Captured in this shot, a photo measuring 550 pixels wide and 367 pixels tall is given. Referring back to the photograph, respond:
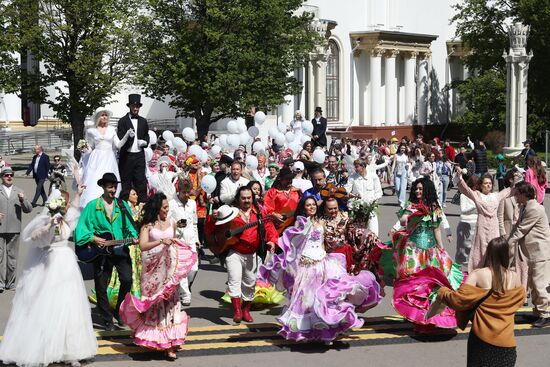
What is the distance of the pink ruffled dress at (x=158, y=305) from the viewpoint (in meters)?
10.1

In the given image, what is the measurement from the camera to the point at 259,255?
39.3 ft

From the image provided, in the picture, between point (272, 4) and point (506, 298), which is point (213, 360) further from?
point (272, 4)

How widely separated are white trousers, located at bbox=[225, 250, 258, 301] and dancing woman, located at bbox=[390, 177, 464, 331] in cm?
163

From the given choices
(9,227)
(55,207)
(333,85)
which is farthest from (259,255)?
(333,85)

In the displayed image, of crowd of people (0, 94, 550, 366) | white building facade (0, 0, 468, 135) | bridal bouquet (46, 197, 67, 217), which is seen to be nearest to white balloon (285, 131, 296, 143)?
crowd of people (0, 94, 550, 366)

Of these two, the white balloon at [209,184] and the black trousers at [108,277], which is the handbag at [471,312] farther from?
the white balloon at [209,184]

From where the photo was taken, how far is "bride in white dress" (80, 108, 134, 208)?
49.4ft

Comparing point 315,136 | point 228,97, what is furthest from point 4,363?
point 228,97

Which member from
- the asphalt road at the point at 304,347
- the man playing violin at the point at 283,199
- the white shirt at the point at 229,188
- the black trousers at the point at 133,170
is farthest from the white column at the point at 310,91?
the asphalt road at the point at 304,347

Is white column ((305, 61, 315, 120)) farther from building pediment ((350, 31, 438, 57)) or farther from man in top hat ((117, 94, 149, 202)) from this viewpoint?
man in top hat ((117, 94, 149, 202))

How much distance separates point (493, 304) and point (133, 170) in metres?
8.91

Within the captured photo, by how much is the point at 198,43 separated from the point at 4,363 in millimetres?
28083

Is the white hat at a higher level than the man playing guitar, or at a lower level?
higher

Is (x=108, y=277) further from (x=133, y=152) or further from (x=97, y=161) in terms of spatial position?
(x=133, y=152)
